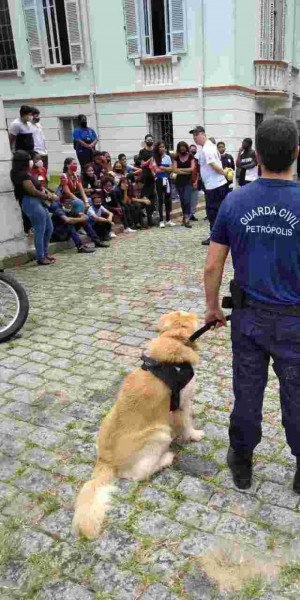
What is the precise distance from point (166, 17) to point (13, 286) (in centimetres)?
1488

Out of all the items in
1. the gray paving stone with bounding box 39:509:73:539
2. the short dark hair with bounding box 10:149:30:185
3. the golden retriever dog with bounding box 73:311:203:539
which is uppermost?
the short dark hair with bounding box 10:149:30:185

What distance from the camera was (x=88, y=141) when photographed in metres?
12.5

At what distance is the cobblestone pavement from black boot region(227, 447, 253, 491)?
0.07 metres

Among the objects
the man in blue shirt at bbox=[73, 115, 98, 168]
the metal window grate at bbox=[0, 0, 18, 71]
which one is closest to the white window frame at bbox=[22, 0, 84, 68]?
the metal window grate at bbox=[0, 0, 18, 71]

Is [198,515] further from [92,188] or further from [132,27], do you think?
[132,27]

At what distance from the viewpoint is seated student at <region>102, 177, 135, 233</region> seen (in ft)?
35.2

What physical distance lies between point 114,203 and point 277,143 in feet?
29.4

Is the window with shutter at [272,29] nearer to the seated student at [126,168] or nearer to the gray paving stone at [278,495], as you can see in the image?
the seated student at [126,168]

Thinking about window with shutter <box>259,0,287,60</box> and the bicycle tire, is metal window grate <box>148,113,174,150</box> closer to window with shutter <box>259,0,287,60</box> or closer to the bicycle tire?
window with shutter <box>259,0,287,60</box>

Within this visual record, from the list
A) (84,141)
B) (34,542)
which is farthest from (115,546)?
(84,141)

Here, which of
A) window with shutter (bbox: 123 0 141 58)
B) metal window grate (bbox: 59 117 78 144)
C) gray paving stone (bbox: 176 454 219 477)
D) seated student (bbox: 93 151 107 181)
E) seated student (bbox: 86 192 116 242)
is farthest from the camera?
metal window grate (bbox: 59 117 78 144)

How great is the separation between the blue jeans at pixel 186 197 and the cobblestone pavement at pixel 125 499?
6857 mm

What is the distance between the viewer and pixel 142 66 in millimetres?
17016

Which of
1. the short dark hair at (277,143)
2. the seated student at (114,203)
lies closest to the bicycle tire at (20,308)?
the short dark hair at (277,143)
